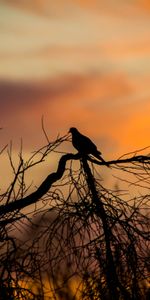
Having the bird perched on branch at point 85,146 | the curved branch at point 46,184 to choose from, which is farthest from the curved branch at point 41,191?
the bird perched on branch at point 85,146

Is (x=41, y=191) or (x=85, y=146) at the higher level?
(x=85, y=146)

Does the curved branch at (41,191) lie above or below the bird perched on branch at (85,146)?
below

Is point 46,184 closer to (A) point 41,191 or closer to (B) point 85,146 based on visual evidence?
(A) point 41,191

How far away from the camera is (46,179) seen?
33.2 ft

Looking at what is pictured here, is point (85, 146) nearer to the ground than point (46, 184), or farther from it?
farther from it

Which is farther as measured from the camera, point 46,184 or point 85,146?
point 85,146

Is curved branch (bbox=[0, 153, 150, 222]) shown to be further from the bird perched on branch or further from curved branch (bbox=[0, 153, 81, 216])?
the bird perched on branch

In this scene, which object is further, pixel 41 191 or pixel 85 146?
pixel 85 146

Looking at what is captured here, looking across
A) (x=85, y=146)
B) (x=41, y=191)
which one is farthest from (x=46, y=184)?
(x=85, y=146)

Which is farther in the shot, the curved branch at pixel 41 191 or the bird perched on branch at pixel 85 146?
the bird perched on branch at pixel 85 146

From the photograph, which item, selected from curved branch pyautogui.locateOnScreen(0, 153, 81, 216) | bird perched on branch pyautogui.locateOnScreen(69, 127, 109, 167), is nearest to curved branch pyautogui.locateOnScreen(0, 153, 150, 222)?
curved branch pyautogui.locateOnScreen(0, 153, 81, 216)

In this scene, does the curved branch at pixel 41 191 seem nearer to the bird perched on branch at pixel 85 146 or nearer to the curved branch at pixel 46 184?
the curved branch at pixel 46 184

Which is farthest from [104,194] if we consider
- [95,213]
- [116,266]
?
[116,266]

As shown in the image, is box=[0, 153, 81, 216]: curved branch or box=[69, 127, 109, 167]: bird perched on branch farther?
box=[69, 127, 109, 167]: bird perched on branch
